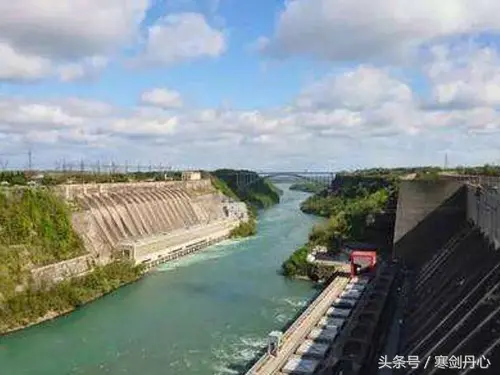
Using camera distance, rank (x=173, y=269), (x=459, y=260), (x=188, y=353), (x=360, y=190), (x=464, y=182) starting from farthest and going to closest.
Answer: (x=360, y=190) → (x=173, y=269) → (x=464, y=182) → (x=459, y=260) → (x=188, y=353)

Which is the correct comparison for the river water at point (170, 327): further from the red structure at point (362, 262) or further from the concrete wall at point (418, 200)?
the concrete wall at point (418, 200)

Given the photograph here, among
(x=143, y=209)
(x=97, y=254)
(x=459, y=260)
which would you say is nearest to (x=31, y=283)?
(x=97, y=254)

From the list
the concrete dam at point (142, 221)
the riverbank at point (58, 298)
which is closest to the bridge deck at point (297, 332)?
the riverbank at point (58, 298)

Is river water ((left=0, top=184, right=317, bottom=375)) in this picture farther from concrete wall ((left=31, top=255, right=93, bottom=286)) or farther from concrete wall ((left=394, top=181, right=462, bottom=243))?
concrete wall ((left=394, top=181, right=462, bottom=243))

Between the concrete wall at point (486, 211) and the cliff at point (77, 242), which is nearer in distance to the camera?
the concrete wall at point (486, 211)

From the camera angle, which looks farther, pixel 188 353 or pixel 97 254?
pixel 97 254

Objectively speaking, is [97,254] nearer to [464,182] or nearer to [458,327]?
[464,182]

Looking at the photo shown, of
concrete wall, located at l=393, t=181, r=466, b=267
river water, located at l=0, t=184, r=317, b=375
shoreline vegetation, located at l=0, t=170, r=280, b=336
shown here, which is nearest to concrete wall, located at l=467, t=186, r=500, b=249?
concrete wall, located at l=393, t=181, r=466, b=267

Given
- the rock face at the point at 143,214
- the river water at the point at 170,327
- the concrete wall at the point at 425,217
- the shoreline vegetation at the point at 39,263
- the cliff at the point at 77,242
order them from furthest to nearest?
the rock face at the point at 143,214
the concrete wall at the point at 425,217
the cliff at the point at 77,242
the shoreline vegetation at the point at 39,263
the river water at the point at 170,327
